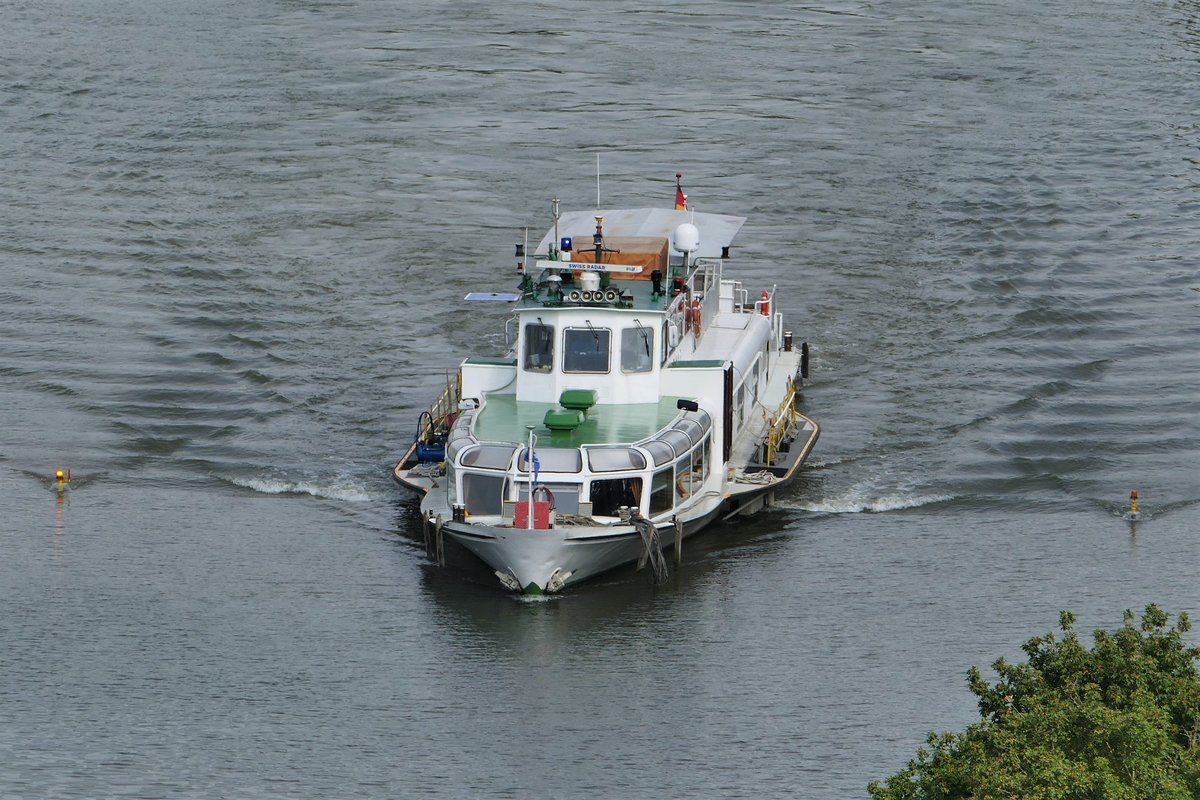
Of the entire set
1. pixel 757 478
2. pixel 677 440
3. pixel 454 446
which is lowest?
pixel 757 478

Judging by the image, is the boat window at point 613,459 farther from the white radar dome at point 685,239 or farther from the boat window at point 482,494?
the white radar dome at point 685,239

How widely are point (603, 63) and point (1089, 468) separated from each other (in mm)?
38116

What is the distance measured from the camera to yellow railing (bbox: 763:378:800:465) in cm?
4231

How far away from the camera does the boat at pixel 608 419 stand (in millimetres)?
36281

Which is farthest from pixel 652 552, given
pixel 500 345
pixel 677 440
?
pixel 500 345

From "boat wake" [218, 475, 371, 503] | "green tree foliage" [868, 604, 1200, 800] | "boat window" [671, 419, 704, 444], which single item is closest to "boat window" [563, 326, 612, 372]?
"boat window" [671, 419, 704, 444]

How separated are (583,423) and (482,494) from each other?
3121 millimetres

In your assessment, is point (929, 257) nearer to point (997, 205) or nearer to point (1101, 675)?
point (997, 205)

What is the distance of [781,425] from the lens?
44.1 m

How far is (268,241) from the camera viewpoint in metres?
59.6

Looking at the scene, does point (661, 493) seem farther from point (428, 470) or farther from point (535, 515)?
point (428, 470)

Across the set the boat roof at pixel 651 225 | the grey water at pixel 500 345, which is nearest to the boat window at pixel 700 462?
the grey water at pixel 500 345

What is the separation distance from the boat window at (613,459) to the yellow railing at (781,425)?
241 inches

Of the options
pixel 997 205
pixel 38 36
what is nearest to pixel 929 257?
pixel 997 205
